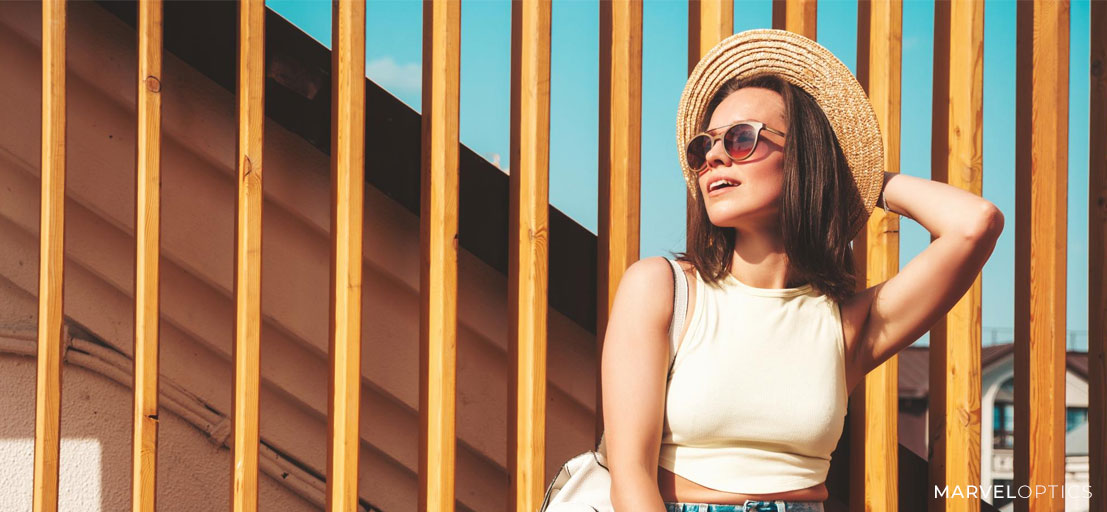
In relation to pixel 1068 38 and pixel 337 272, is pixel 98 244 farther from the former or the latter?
pixel 1068 38

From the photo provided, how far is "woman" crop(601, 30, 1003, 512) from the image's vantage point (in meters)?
1.47

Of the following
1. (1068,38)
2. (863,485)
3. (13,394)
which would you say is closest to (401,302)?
(13,394)

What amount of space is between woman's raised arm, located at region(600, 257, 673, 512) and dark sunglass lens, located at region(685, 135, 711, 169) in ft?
0.71

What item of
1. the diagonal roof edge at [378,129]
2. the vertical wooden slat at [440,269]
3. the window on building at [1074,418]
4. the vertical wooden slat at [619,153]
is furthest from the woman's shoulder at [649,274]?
the window on building at [1074,418]

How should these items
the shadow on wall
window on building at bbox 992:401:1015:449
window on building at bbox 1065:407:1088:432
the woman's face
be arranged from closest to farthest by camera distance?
the woman's face
the shadow on wall
window on building at bbox 1065:407:1088:432
window on building at bbox 992:401:1015:449

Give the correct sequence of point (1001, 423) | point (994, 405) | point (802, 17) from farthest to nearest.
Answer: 1. point (1001, 423)
2. point (994, 405)
3. point (802, 17)

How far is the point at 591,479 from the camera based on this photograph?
162cm

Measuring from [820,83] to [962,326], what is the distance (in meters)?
0.84

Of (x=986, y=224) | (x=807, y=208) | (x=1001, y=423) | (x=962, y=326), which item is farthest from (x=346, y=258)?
(x=1001, y=423)

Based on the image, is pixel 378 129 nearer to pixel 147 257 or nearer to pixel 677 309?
pixel 147 257

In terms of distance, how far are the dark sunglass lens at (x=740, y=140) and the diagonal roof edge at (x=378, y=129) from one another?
3.03 feet

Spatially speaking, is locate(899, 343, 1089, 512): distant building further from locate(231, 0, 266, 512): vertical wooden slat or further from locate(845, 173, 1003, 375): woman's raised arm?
locate(231, 0, 266, 512): vertical wooden slat

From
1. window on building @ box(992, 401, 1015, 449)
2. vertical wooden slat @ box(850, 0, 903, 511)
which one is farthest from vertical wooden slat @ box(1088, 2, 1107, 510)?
window on building @ box(992, 401, 1015, 449)

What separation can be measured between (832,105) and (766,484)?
67cm
